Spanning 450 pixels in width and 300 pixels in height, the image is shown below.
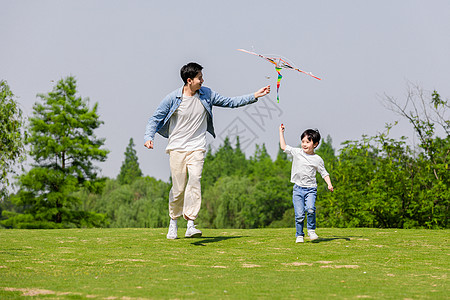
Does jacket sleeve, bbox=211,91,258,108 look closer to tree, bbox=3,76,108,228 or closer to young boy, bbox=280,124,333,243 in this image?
young boy, bbox=280,124,333,243

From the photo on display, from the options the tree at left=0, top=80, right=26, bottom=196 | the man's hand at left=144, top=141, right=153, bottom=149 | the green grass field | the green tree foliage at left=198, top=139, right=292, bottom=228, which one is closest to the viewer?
the green grass field

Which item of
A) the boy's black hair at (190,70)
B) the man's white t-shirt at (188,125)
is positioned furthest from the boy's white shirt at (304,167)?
the boy's black hair at (190,70)

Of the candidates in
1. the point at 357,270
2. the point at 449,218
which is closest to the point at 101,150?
the point at 449,218

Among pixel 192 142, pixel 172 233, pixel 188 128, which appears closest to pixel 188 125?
pixel 188 128

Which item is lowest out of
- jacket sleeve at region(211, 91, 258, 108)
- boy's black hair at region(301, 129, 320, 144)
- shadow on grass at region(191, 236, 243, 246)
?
shadow on grass at region(191, 236, 243, 246)

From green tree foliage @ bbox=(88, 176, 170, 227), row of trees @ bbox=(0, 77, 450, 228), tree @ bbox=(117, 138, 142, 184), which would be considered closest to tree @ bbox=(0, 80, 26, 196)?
row of trees @ bbox=(0, 77, 450, 228)

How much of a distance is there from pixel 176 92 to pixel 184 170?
1.08 metres

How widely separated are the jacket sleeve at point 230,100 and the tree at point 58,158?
23.6 meters

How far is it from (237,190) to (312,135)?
4441 centimetres

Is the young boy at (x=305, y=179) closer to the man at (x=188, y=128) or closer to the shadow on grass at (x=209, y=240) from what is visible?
the man at (x=188, y=128)

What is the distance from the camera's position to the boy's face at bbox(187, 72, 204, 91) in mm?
7523

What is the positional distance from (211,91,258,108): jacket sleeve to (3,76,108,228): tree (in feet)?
77.4

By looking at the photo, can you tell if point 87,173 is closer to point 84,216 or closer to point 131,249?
point 84,216

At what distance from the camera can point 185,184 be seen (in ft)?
25.2
